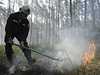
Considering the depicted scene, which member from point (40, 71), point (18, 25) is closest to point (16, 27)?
point (18, 25)

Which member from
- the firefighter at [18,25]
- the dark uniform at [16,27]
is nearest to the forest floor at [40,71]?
the dark uniform at [16,27]

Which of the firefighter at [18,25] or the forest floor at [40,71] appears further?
the forest floor at [40,71]

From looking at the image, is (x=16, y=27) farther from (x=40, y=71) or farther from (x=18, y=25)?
(x=40, y=71)

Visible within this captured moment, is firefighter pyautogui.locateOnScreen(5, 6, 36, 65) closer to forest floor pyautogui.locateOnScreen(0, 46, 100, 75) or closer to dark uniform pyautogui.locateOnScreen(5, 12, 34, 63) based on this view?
dark uniform pyautogui.locateOnScreen(5, 12, 34, 63)

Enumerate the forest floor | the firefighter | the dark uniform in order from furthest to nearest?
the forest floor < the dark uniform < the firefighter

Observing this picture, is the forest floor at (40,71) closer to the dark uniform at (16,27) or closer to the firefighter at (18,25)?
the dark uniform at (16,27)

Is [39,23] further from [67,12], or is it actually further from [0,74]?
[0,74]

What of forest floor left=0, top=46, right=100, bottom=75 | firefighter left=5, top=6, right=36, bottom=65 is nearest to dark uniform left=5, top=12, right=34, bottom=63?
firefighter left=5, top=6, right=36, bottom=65

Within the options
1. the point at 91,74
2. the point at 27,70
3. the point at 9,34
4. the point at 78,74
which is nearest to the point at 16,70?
the point at 27,70

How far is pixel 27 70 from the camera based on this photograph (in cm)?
747

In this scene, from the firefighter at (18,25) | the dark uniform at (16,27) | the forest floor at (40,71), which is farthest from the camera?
the forest floor at (40,71)

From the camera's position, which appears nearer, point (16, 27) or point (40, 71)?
point (16, 27)

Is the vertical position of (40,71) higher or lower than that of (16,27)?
lower

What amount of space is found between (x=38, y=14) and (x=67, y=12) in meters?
9.30
